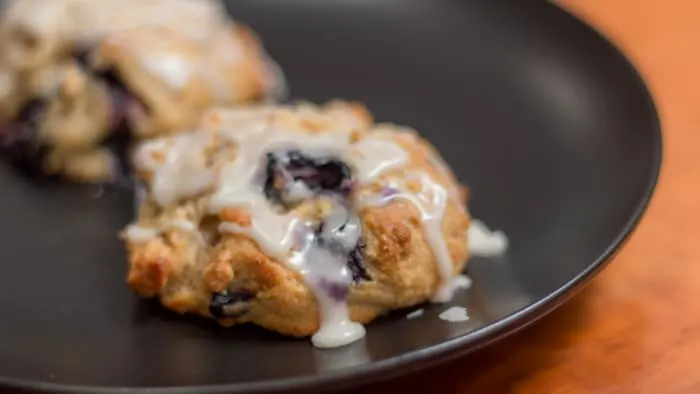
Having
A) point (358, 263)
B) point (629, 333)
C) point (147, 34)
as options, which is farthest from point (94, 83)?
point (629, 333)

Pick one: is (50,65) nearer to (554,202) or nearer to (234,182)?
(234,182)

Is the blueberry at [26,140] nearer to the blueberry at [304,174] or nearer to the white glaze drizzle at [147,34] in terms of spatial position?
the white glaze drizzle at [147,34]

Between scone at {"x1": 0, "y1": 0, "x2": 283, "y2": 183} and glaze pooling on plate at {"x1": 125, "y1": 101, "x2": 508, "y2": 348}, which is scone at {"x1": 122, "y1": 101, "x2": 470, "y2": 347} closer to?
glaze pooling on plate at {"x1": 125, "y1": 101, "x2": 508, "y2": 348}

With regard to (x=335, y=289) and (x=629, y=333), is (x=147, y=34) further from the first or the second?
(x=629, y=333)

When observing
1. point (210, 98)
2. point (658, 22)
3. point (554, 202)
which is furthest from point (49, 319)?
point (658, 22)

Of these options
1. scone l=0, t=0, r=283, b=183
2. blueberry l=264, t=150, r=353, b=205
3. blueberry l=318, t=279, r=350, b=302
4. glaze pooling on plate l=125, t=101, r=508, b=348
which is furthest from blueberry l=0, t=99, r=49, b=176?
blueberry l=318, t=279, r=350, b=302

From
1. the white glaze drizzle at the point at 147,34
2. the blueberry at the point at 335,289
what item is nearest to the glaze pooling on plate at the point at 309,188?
the blueberry at the point at 335,289
